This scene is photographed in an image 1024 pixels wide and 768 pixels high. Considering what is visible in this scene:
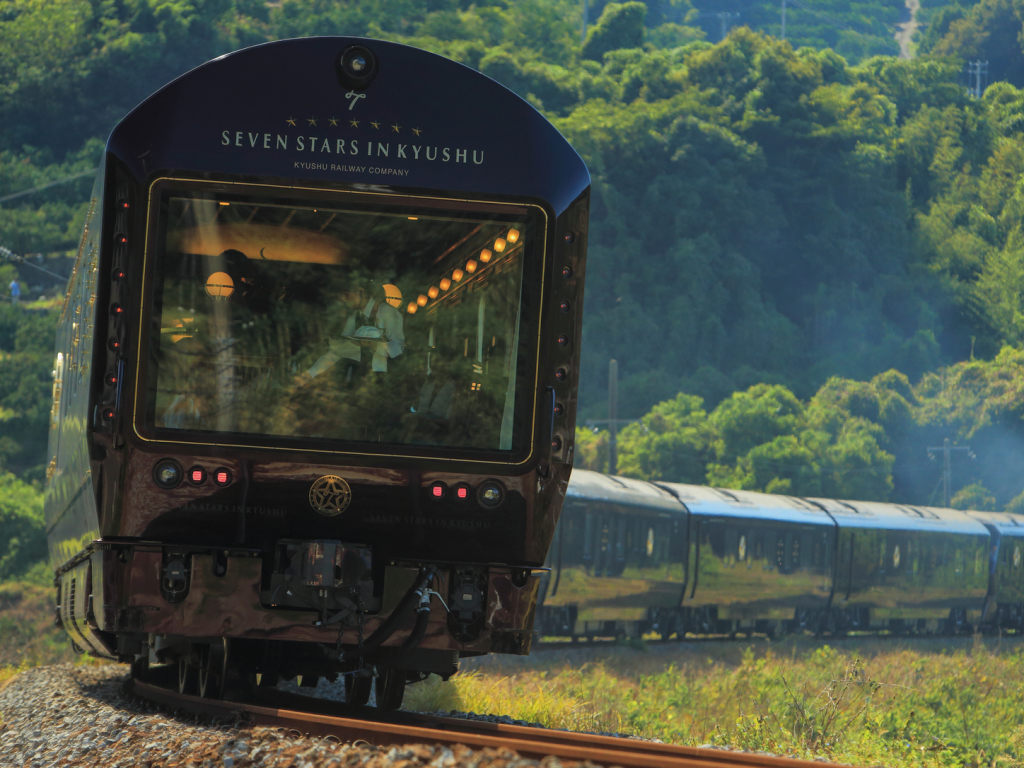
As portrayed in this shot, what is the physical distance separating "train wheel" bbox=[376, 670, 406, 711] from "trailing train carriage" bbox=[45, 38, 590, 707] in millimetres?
873

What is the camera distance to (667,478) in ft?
196

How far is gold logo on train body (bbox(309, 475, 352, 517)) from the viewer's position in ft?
21.2

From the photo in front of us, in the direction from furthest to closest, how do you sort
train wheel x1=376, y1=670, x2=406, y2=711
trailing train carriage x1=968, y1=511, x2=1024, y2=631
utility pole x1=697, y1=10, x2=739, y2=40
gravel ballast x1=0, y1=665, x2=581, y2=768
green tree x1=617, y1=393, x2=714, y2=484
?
utility pole x1=697, y1=10, x2=739, y2=40 → green tree x1=617, y1=393, x2=714, y2=484 → trailing train carriage x1=968, y1=511, x2=1024, y2=631 → train wheel x1=376, y1=670, x2=406, y2=711 → gravel ballast x1=0, y1=665, x2=581, y2=768

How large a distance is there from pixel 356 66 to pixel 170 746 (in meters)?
3.62

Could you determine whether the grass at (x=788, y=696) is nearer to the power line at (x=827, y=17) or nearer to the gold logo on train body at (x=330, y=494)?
the gold logo on train body at (x=330, y=494)

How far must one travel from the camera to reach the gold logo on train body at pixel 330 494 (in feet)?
21.2

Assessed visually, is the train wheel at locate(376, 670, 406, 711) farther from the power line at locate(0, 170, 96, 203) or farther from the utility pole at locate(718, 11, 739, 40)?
the utility pole at locate(718, 11, 739, 40)

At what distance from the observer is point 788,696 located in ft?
45.1

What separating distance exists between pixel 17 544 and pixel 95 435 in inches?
1565

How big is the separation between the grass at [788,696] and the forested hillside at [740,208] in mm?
35142

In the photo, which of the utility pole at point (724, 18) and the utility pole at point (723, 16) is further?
the utility pole at point (723, 16)

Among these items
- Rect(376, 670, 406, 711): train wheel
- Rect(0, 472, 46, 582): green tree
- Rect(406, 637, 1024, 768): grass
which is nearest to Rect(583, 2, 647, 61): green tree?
Rect(0, 472, 46, 582): green tree

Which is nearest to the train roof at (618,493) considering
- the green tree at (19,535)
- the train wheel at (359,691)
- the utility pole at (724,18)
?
the train wheel at (359,691)

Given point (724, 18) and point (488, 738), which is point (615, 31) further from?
point (488, 738)
